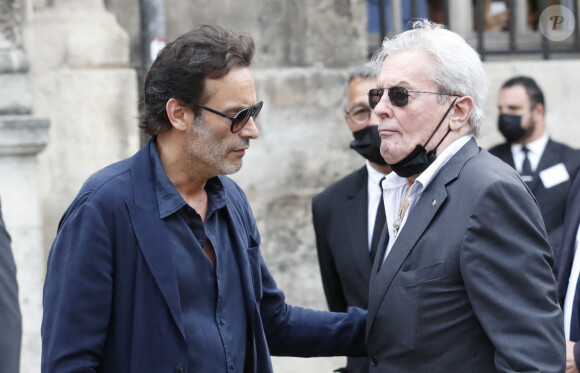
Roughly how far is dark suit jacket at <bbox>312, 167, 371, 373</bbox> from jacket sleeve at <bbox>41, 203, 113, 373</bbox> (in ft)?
5.07

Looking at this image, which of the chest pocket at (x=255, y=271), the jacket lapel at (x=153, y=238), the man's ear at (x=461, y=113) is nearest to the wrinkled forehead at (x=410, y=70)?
the man's ear at (x=461, y=113)

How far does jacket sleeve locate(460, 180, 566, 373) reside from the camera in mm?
2643

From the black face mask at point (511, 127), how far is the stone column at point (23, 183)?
2.88 metres

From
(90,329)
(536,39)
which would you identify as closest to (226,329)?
(90,329)

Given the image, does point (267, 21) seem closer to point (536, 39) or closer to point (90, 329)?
point (536, 39)

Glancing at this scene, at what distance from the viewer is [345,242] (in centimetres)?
427

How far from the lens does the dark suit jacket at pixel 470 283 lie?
8.70 feet

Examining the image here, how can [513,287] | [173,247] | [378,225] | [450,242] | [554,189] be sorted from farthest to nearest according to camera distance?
[554,189], [378,225], [173,247], [450,242], [513,287]

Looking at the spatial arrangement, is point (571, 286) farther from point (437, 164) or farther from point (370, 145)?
point (437, 164)

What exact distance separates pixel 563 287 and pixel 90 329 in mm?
2274

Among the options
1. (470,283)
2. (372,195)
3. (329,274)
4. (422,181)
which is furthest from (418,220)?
(329,274)

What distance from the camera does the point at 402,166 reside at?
3.05 metres

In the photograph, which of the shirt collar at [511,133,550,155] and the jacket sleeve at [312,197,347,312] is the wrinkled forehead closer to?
the jacket sleeve at [312,197,347,312]

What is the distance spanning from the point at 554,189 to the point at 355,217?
6.47ft
